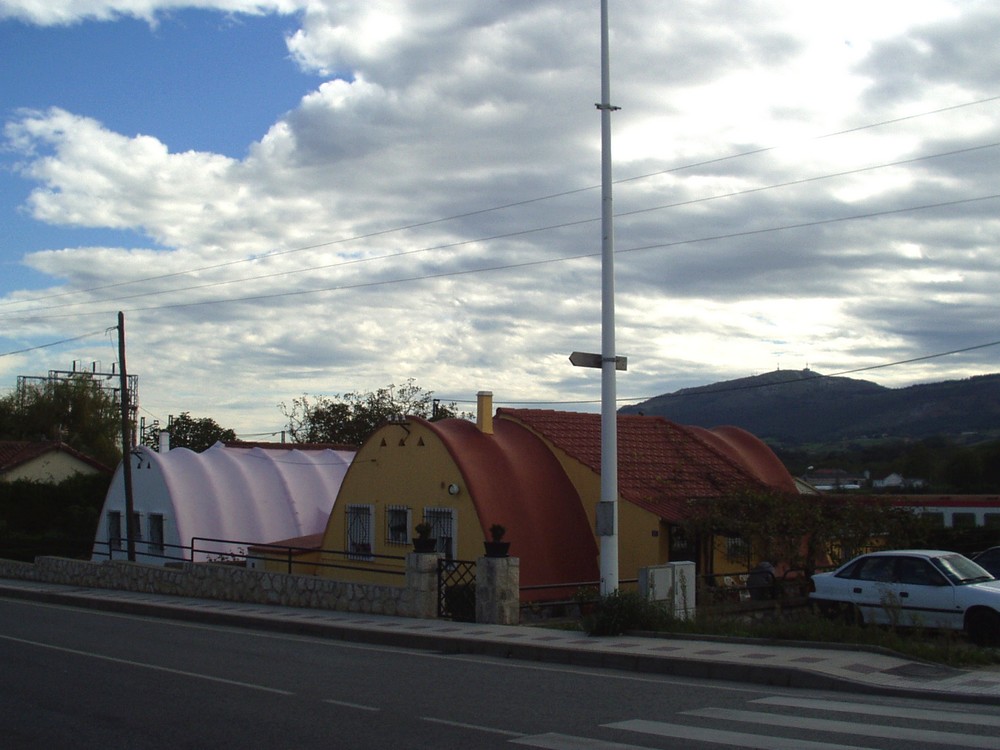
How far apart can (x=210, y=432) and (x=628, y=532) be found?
6813 centimetres

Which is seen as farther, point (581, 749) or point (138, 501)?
point (138, 501)

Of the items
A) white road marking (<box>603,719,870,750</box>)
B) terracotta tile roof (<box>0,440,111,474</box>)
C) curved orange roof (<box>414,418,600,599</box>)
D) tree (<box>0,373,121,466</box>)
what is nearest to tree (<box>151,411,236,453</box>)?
tree (<box>0,373,121,466</box>)

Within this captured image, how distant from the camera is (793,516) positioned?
22.9m

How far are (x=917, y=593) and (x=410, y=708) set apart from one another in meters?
9.18

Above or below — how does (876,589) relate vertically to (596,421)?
below

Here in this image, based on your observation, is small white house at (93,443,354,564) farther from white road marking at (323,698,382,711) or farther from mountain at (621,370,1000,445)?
mountain at (621,370,1000,445)

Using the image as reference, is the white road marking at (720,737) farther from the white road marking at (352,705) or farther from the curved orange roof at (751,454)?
the curved orange roof at (751,454)

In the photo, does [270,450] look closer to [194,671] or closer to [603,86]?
[603,86]

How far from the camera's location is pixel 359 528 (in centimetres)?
2838

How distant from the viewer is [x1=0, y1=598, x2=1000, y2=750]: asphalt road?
8.62 metres

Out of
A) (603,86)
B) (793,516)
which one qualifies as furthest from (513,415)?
(603,86)

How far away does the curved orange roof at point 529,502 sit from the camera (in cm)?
2492

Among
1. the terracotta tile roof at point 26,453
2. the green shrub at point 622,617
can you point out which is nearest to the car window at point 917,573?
the green shrub at point 622,617

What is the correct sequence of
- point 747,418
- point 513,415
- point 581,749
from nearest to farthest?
point 581,749 < point 513,415 < point 747,418
